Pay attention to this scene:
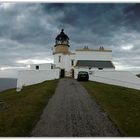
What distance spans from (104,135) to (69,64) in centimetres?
3074

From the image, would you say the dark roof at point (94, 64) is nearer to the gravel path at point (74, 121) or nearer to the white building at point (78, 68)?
the white building at point (78, 68)

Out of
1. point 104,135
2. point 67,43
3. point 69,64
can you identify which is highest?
point 67,43

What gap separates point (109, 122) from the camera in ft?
30.0

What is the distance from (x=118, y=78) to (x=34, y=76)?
9161 mm

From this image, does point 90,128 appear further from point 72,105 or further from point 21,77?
point 21,77

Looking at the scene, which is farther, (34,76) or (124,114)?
(34,76)

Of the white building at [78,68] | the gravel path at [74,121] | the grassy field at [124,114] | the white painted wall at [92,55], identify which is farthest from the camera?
the white painted wall at [92,55]

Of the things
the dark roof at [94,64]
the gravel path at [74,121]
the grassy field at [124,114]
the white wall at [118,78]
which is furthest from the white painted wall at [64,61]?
the gravel path at [74,121]

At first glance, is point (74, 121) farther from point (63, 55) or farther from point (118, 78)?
point (63, 55)

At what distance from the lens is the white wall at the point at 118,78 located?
26.1 metres

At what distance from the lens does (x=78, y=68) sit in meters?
32.8

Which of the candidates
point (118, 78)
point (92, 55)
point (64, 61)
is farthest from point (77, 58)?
point (118, 78)

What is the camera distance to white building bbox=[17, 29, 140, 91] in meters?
26.9

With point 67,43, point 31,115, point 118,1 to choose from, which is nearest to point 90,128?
point 31,115
